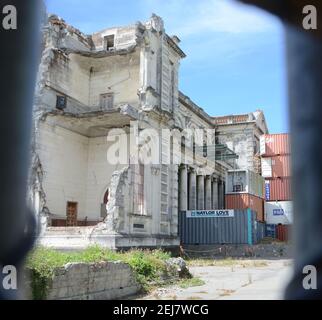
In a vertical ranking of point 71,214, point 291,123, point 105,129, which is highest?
point 105,129

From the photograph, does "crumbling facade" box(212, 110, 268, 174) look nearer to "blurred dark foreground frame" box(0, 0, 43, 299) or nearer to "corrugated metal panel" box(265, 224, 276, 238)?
"corrugated metal panel" box(265, 224, 276, 238)

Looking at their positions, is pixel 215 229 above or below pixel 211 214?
below

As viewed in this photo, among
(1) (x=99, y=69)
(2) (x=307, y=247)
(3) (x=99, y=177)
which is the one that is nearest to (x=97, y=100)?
(1) (x=99, y=69)

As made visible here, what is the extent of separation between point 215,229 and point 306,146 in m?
24.5

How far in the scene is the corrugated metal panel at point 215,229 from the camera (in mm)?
26562

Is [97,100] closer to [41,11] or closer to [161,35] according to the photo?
[161,35]

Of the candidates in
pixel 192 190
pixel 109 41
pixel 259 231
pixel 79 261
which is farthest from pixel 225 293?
pixel 192 190

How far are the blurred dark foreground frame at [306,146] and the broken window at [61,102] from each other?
2003 cm

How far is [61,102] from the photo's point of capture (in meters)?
22.7

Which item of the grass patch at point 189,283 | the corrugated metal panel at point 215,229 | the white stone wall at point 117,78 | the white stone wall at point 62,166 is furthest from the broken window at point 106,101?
the grass patch at point 189,283

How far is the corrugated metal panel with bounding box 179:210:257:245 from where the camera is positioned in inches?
1046

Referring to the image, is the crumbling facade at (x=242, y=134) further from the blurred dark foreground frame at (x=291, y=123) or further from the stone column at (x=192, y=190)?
the blurred dark foreground frame at (x=291, y=123)

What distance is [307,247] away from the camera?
3.17 metres

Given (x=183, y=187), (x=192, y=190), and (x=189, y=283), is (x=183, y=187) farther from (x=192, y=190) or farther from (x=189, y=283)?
(x=189, y=283)
